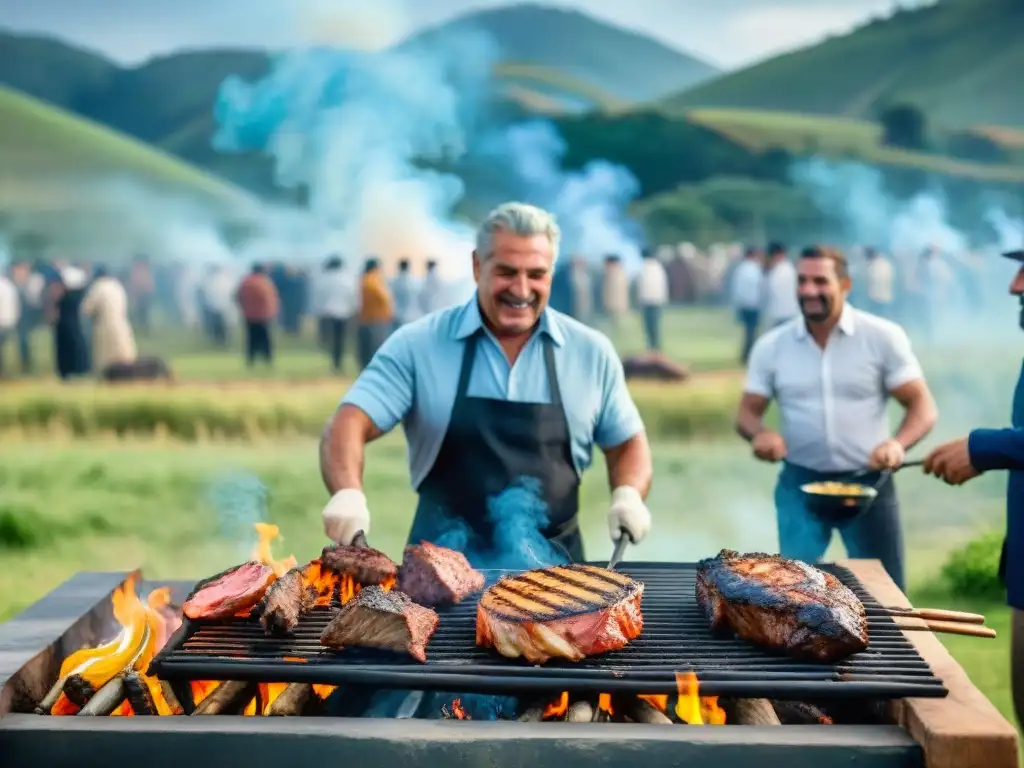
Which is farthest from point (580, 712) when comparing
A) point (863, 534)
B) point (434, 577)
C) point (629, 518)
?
point (863, 534)

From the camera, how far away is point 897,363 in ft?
17.1

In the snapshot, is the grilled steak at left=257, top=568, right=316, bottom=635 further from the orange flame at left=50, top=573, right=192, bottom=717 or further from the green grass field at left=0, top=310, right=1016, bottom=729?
the green grass field at left=0, top=310, right=1016, bottom=729

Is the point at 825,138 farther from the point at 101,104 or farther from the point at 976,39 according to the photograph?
the point at 101,104

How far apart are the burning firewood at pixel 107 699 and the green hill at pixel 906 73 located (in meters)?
36.3

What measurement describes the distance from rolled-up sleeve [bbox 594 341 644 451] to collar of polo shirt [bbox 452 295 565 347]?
196mm

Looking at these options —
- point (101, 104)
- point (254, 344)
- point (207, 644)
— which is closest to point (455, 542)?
point (207, 644)

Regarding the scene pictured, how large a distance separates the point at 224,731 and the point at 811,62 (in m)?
39.1

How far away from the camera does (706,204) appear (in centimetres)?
3538

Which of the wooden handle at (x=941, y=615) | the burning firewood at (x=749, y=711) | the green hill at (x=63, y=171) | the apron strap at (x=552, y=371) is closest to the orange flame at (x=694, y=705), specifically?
the burning firewood at (x=749, y=711)

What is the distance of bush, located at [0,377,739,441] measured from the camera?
13422mm

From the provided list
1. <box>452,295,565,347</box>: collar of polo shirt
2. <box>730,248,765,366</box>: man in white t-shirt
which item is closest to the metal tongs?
<box>452,295,565,347</box>: collar of polo shirt

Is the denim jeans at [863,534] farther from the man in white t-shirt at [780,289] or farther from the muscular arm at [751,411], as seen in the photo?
the man in white t-shirt at [780,289]

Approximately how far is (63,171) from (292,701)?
4057 centimetres

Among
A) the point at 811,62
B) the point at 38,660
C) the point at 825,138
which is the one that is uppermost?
the point at 811,62
